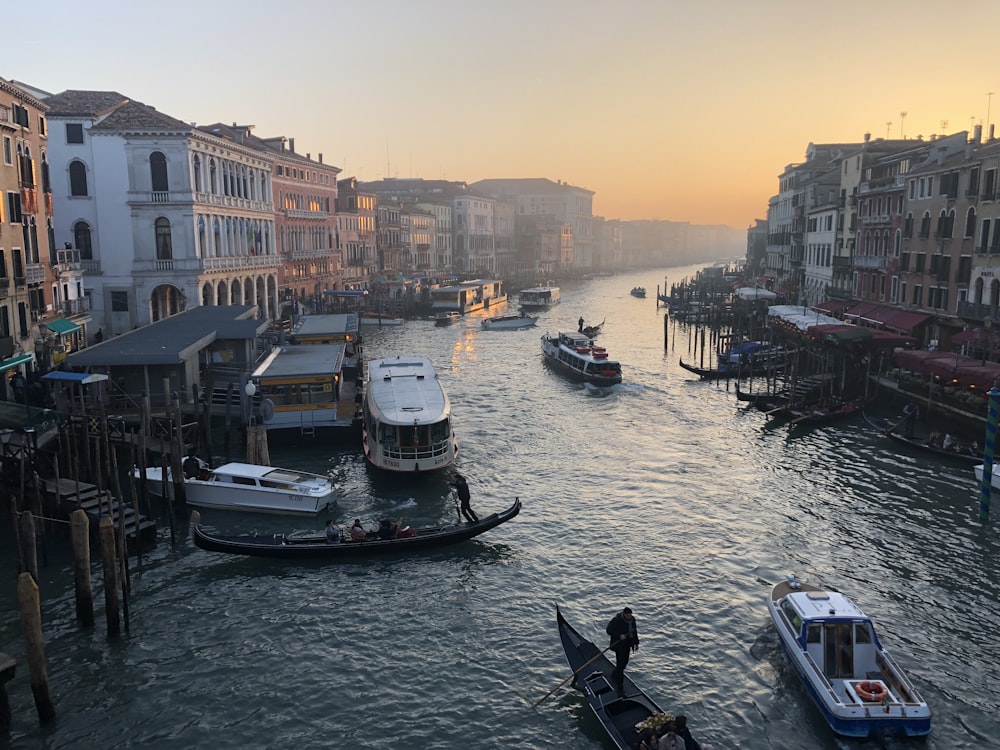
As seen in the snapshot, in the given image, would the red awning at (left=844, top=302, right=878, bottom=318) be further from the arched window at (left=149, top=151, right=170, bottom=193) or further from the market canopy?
the arched window at (left=149, top=151, right=170, bottom=193)

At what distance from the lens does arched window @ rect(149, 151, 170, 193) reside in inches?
1916

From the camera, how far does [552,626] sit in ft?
56.9

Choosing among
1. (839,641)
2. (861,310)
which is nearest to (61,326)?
(839,641)

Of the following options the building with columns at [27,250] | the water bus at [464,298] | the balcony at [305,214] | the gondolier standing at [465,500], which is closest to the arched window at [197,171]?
the building with columns at [27,250]

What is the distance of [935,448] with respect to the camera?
1126 inches

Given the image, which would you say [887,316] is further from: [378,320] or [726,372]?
[378,320]

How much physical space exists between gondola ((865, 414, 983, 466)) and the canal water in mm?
523

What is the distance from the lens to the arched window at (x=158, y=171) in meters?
48.7

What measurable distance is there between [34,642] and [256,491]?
1024 centimetres

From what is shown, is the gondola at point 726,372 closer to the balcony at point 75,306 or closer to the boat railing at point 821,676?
the boat railing at point 821,676

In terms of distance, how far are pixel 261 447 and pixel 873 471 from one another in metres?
20.7

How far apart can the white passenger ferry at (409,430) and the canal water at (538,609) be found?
0.96 meters

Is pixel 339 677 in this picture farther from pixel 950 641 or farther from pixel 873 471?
pixel 873 471

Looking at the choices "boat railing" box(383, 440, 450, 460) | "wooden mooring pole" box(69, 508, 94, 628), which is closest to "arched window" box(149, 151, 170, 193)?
"boat railing" box(383, 440, 450, 460)
